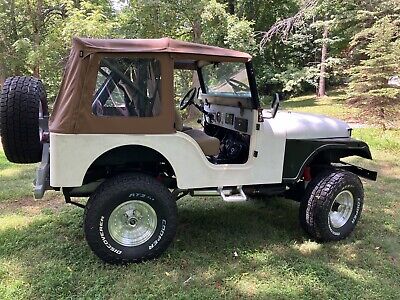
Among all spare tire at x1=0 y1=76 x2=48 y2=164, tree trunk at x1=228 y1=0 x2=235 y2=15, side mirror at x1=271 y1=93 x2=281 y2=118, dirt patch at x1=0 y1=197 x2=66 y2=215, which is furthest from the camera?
tree trunk at x1=228 y1=0 x2=235 y2=15

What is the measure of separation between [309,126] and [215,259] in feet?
5.28

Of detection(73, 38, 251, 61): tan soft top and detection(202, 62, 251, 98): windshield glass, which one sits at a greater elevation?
detection(73, 38, 251, 61): tan soft top

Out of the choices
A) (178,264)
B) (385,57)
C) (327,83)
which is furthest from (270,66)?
(178,264)

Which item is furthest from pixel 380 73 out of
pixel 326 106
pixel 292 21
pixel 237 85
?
pixel 237 85

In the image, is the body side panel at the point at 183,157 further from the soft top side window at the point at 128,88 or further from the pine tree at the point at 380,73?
the pine tree at the point at 380,73

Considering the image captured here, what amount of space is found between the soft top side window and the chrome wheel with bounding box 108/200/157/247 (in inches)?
30.6

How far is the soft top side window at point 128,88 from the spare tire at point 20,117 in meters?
0.64

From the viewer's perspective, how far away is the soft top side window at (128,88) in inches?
126

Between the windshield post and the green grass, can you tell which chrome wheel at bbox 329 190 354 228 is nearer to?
the windshield post

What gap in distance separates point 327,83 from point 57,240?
57.7 feet

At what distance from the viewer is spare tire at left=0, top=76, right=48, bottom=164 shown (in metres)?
3.35

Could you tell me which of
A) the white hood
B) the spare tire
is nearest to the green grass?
the white hood

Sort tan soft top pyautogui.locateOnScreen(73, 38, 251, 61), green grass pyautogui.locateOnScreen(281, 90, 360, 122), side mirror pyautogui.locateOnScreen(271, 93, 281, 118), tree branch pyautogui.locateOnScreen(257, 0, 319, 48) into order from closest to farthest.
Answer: tan soft top pyautogui.locateOnScreen(73, 38, 251, 61)
side mirror pyautogui.locateOnScreen(271, 93, 281, 118)
green grass pyautogui.locateOnScreen(281, 90, 360, 122)
tree branch pyautogui.locateOnScreen(257, 0, 319, 48)

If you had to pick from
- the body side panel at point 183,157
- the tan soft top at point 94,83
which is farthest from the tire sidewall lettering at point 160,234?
the tan soft top at point 94,83
